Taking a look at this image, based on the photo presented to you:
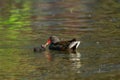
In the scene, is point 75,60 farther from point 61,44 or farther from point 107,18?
point 107,18

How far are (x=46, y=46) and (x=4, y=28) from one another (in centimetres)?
628

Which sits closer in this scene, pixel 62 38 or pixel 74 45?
pixel 74 45

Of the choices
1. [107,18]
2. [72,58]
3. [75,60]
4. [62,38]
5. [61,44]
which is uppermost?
[75,60]

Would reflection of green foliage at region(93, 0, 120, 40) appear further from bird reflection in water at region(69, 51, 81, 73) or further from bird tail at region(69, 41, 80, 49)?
bird reflection in water at region(69, 51, 81, 73)

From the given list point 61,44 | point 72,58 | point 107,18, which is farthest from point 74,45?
point 107,18

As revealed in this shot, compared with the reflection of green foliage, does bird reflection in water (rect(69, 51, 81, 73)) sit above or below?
above

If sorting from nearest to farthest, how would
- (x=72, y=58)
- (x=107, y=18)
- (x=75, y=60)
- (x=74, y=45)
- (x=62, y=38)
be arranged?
(x=75, y=60), (x=72, y=58), (x=74, y=45), (x=62, y=38), (x=107, y=18)

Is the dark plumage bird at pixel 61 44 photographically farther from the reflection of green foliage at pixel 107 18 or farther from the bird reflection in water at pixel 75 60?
the reflection of green foliage at pixel 107 18

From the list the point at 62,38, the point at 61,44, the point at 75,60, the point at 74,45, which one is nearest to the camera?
the point at 75,60

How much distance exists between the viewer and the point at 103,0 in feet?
159

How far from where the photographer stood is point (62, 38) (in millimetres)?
25844

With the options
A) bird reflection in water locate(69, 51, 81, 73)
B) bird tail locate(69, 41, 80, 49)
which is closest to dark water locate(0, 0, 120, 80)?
bird reflection in water locate(69, 51, 81, 73)

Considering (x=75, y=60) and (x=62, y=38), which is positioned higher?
(x=75, y=60)

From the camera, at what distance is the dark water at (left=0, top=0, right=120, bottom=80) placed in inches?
722
